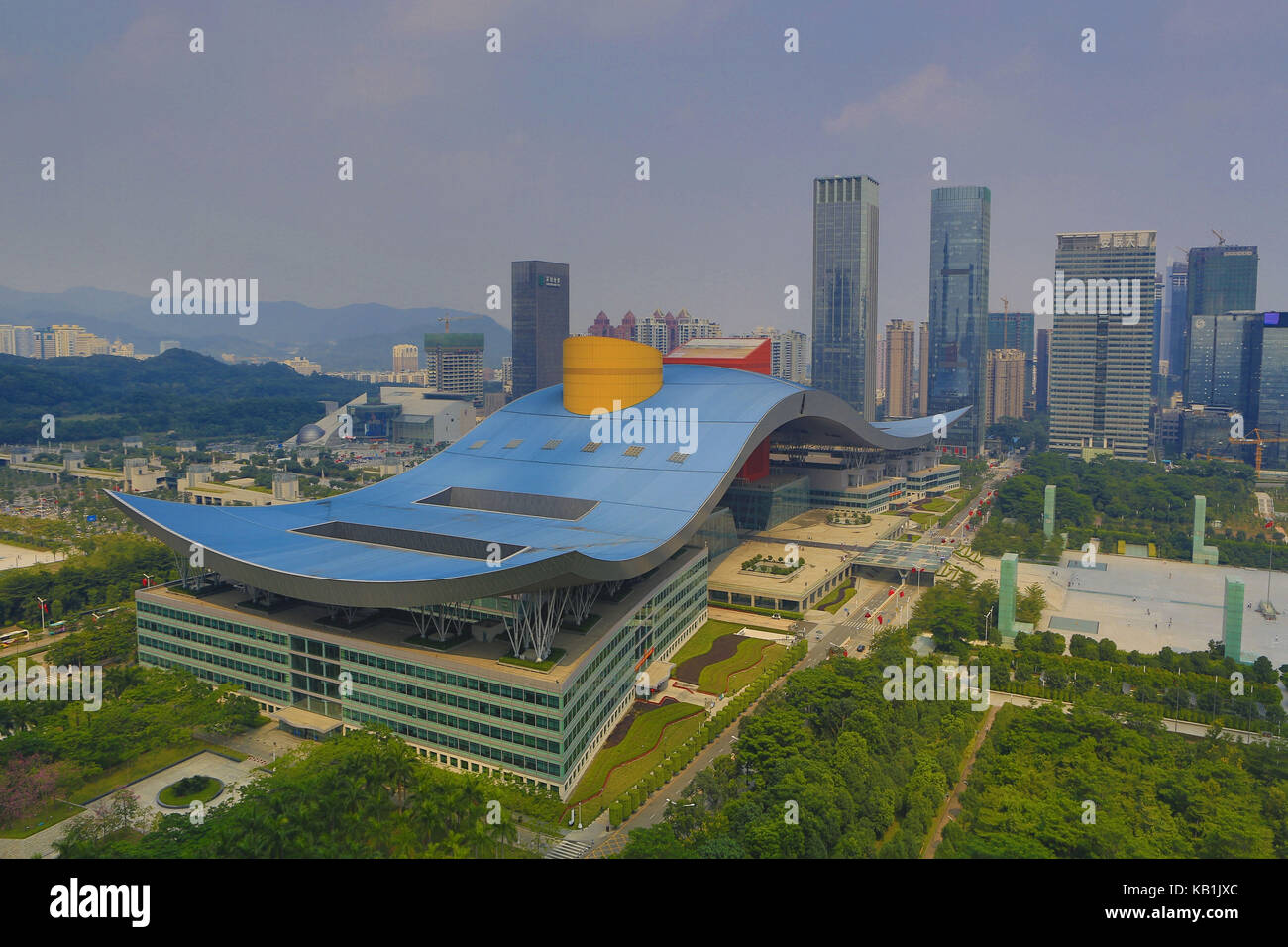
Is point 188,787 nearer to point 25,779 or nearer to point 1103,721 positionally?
point 25,779

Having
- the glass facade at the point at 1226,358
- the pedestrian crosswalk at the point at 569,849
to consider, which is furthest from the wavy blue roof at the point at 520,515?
the glass facade at the point at 1226,358

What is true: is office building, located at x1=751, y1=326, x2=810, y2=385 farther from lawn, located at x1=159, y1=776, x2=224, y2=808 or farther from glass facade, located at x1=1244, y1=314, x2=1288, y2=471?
lawn, located at x1=159, y1=776, x2=224, y2=808

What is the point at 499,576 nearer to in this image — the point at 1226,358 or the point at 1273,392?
the point at 1273,392

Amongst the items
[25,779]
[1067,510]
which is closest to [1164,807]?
[25,779]

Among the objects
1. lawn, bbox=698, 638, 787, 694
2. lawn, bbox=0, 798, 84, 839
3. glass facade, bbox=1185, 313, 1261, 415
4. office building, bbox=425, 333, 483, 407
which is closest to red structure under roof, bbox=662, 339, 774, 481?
lawn, bbox=698, 638, 787, 694

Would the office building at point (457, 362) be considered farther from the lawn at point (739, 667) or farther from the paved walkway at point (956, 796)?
the paved walkway at point (956, 796)

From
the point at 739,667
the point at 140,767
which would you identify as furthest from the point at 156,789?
the point at 739,667
